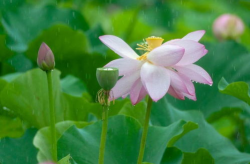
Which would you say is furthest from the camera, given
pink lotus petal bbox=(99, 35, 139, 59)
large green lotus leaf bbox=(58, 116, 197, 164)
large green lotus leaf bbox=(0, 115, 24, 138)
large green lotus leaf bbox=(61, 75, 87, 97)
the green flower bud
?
large green lotus leaf bbox=(61, 75, 87, 97)

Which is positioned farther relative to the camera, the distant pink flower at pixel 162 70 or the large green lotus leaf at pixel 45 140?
the large green lotus leaf at pixel 45 140

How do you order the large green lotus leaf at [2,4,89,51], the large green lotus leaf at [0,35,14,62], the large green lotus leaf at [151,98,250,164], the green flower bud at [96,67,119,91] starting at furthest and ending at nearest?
the large green lotus leaf at [2,4,89,51] → the large green lotus leaf at [0,35,14,62] → the large green lotus leaf at [151,98,250,164] → the green flower bud at [96,67,119,91]

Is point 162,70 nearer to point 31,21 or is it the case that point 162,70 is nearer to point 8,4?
point 31,21

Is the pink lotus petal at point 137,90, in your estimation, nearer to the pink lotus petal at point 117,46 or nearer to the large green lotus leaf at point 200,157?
the pink lotus petal at point 117,46

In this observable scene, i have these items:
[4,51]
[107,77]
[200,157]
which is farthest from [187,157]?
[4,51]

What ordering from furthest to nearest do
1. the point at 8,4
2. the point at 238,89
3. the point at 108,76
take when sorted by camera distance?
the point at 8,4 < the point at 238,89 < the point at 108,76

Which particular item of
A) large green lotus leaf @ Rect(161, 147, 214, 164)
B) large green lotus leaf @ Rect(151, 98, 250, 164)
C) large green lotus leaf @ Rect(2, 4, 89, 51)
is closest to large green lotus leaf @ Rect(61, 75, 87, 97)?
large green lotus leaf @ Rect(151, 98, 250, 164)

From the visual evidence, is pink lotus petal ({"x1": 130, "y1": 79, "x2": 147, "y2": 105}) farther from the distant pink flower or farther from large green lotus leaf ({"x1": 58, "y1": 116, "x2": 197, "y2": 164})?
large green lotus leaf ({"x1": 58, "y1": 116, "x2": 197, "y2": 164})

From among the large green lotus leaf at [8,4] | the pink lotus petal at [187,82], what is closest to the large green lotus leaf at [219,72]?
the pink lotus petal at [187,82]
